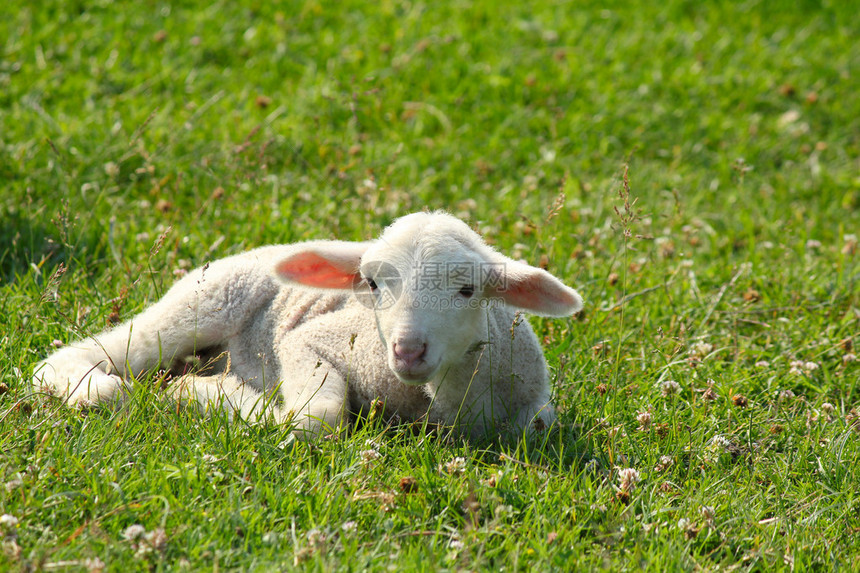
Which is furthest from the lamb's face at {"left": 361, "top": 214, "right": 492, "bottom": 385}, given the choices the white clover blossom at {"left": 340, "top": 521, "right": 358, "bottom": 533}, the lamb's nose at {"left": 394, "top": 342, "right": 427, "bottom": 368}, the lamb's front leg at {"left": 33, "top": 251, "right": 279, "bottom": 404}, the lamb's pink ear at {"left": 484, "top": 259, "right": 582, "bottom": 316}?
the lamb's front leg at {"left": 33, "top": 251, "right": 279, "bottom": 404}

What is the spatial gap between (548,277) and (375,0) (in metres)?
5.84

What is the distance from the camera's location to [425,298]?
338 cm

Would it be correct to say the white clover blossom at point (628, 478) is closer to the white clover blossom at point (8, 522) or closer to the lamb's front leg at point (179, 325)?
the lamb's front leg at point (179, 325)

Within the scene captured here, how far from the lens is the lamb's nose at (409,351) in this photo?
3236mm

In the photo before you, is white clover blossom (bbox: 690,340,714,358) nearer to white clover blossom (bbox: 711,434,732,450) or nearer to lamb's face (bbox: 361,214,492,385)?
white clover blossom (bbox: 711,434,732,450)

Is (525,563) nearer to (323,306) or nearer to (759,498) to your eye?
(759,498)

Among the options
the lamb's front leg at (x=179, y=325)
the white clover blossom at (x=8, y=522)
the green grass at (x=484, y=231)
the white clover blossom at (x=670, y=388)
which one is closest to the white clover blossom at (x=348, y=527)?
the green grass at (x=484, y=231)

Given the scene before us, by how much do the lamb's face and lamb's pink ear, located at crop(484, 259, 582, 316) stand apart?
11cm

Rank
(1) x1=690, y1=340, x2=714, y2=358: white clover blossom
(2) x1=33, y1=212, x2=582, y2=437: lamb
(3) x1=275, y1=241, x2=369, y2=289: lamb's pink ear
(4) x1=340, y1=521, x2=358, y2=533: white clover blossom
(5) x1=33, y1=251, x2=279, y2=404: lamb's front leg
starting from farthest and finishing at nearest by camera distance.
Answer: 1. (1) x1=690, y1=340, x2=714, y2=358: white clover blossom
2. (5) x1=33, y1=251, x2=279, y2=404: lamb's front leg
3. (3) x1=275, y1=241, x2=369, y2=289: lamb's pink ear
4. (2) x1=33, y1=212, x2=582, y2=437: lamb
5. (4) x1=340, y1=521, x2=358, y2=533: white clover blossom

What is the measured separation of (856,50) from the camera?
8.77 metres

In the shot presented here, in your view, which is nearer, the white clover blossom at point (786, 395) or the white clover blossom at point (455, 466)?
the white clover blossom at point (455, 466)

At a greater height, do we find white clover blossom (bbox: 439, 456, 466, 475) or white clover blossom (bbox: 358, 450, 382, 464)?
white clover blossom (bbox: 358, 450, 382, 464)

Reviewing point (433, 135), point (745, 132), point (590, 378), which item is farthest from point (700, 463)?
point (745, 132)

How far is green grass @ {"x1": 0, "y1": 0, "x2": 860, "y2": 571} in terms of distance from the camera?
2961mm
